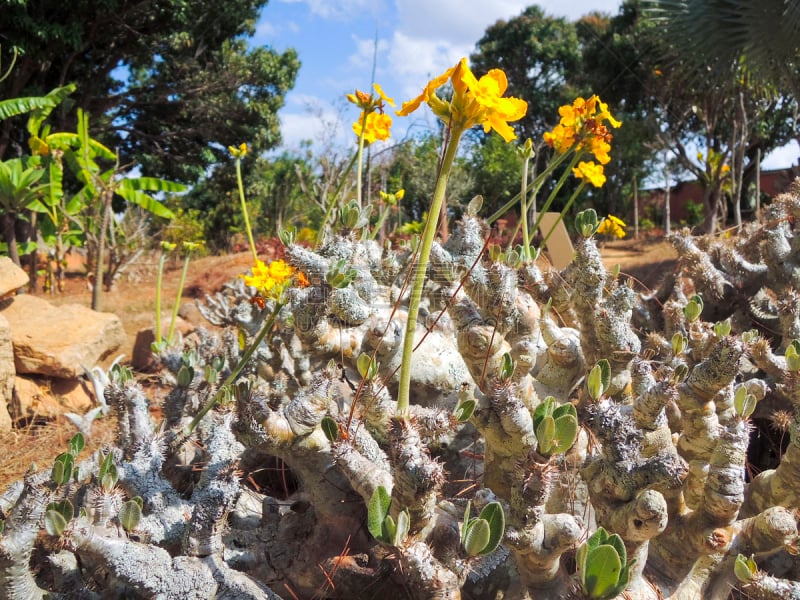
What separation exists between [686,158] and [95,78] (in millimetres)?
10957

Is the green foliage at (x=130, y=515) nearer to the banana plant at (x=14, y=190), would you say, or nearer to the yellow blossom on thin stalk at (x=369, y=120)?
the yellow blossom on thin stalk at (x=369, y=120)

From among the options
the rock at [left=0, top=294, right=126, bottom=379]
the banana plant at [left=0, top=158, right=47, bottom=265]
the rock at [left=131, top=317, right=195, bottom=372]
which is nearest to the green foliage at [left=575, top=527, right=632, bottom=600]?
the rock at [left=0, top=294, right=126, bottom=379]

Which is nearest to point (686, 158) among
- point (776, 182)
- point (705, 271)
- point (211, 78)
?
point (776, 182)

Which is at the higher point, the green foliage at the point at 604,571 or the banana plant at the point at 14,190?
the banana plant at the point at 14,190

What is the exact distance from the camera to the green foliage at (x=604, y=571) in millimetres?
862

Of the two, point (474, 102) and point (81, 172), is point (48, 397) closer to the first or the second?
point (474, 102)

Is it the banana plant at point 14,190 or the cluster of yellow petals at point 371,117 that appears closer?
the cluster of yellow petals at point 371,117

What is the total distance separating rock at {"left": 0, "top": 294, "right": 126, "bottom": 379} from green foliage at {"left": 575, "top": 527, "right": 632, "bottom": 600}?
3189mm

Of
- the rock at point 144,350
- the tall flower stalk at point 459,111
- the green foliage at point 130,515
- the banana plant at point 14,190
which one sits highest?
the banana plant at point 14,190

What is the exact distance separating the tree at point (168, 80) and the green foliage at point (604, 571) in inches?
400

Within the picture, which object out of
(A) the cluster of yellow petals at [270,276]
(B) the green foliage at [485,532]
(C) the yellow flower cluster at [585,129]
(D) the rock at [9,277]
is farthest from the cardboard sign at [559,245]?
(D) the rock at [9,277]

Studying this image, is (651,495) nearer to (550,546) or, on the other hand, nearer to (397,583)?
(550,546)

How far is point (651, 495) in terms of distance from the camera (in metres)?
1.08

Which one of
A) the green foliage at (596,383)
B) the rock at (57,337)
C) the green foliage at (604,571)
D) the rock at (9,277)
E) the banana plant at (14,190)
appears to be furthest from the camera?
Result: the banana plant at (14,190)
